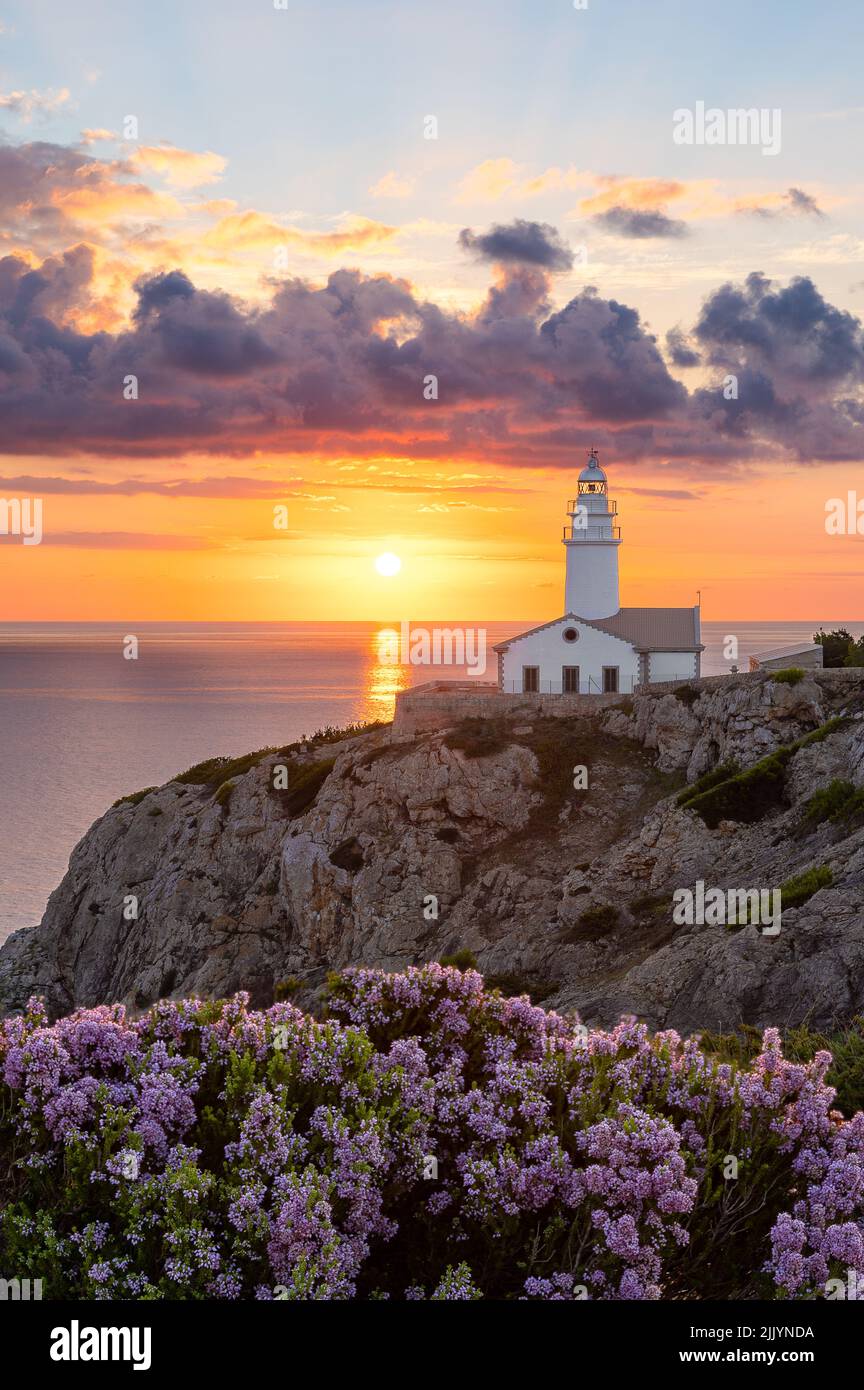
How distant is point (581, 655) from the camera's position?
5822cm

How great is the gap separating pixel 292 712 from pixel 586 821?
153043mm

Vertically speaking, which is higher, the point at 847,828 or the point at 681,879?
the point at 847,828

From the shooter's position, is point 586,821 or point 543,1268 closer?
point 543,1268

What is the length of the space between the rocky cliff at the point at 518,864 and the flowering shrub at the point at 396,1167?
618 inches

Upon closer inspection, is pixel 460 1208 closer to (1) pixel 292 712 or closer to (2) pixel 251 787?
(2) pixel 251 787

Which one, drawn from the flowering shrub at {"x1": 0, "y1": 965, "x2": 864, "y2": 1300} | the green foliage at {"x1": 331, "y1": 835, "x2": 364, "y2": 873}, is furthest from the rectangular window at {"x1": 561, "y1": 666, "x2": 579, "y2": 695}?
the flowering shrub at {"x1": 0, "y1": 965, "x2": 864, "y2": 1300}

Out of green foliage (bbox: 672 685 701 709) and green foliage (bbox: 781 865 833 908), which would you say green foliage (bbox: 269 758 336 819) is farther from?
green foliage (bbox: 781 865 833 908)

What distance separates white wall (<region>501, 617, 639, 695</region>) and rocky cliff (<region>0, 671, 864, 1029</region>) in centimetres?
524

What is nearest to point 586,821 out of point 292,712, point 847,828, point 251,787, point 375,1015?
point 847,828

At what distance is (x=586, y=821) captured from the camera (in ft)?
155

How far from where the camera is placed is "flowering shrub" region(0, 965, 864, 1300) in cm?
782

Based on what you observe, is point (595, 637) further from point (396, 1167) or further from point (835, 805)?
point (396, 1167)

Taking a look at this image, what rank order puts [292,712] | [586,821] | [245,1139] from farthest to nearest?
[292,712]
[586,821]
[245,1139]

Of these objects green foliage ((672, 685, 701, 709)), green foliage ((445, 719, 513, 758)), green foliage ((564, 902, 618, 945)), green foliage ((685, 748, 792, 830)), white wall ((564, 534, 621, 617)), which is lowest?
green foliage ((564, 902, 618, 945))
